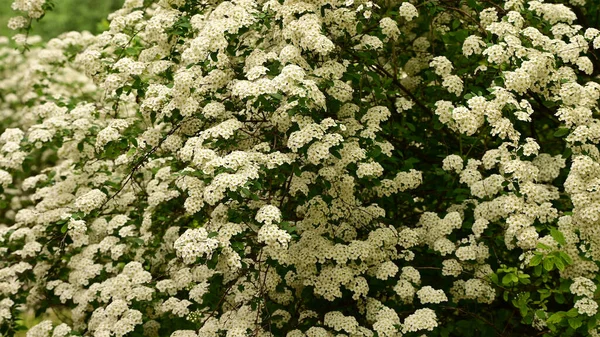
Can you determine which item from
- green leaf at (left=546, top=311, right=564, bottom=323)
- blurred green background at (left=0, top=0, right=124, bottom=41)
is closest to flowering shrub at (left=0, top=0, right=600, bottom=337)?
green leaf at (left=546, top=311, right=564, bottom=323)

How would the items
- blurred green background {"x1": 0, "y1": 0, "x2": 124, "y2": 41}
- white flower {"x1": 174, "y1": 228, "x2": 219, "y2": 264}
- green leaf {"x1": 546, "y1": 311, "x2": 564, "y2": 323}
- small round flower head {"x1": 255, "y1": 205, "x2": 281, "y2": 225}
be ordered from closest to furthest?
white flower {"x1": 174, "y1": 228, "x2": 219, "y2": 264}, small round flower head {"x1": 255, "y1": 205, "x2": 281, "y2": 225}, green leaf {"x1": 546, "y1": 311, "x2": 564, "y2": 323}, blurred green background {"x1": 0, "y1": 0, "x2": 124, "y2": 41}

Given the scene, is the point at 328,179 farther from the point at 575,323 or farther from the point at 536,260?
the point at 575,323

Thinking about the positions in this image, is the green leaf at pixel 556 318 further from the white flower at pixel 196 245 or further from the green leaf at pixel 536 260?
the white flower at pixel 196 245

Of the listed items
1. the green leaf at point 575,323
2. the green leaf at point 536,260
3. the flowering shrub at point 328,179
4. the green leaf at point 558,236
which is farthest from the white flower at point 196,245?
the green leaf at point 575,323

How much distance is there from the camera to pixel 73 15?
2072 cm

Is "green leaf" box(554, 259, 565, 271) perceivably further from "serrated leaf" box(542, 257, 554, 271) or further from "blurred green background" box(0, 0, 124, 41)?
"blurred green background" box(0, 0, 124, 41)

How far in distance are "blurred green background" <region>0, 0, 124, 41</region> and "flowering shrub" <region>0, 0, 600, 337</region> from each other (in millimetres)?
15131

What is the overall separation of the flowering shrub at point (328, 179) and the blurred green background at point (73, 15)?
1513 cm

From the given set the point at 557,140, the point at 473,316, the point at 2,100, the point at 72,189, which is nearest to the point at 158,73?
the point at 72,189

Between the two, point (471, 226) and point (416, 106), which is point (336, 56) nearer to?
A: point (416, 106)

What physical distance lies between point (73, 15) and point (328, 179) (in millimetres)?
18526

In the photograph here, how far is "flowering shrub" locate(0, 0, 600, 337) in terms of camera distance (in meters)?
3.96

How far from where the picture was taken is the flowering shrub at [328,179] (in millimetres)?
3957

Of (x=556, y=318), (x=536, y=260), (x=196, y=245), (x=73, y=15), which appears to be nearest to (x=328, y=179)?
(x=196, y=245)
